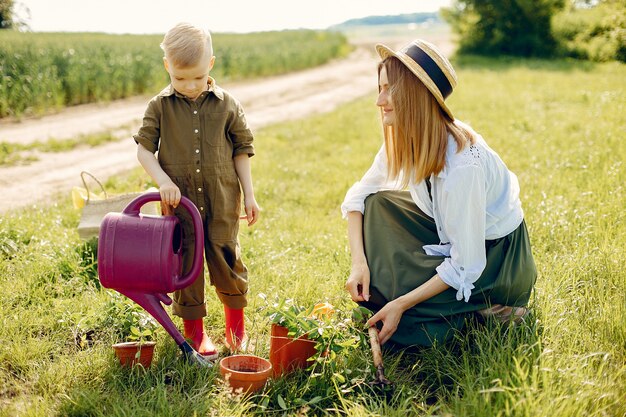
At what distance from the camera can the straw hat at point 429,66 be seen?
2.57 meters

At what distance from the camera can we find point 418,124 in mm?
2668

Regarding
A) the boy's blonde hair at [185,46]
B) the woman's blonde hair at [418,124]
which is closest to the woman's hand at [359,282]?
the woman's blonde hair at [418,124]

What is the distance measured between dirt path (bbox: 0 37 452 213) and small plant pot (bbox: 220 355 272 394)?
3351 mm

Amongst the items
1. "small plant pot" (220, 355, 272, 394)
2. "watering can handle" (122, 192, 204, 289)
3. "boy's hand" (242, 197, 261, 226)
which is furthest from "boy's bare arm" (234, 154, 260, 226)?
"small plant pot" (220, 355, 272, 394)

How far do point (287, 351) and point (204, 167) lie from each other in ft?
2.92

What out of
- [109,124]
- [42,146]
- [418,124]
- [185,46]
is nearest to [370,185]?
[418,124]

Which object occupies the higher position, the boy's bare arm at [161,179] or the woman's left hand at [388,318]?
the boy's bare arm at [161,179]

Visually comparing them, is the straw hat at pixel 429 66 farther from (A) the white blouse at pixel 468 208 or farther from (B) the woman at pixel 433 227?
(A) the white blouse at pixel 468 208

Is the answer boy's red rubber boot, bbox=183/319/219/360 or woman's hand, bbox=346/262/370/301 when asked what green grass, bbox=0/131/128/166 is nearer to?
boy's red rubber boot, bbox=183/319/219/360

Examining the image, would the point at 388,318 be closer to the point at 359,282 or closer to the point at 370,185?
the point at 359,282

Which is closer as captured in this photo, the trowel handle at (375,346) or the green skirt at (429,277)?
the trowel handle at (375,346)

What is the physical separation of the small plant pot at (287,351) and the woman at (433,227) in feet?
0.98

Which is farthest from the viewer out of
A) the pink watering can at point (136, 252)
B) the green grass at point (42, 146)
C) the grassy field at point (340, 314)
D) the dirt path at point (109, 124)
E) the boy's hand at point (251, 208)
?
the green grass at point (42, 146)

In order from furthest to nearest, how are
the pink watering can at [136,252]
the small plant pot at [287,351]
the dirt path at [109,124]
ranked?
the dirt path at [109,124] → the small plant pot at [287,351] → the pink watering can at [136,252]
